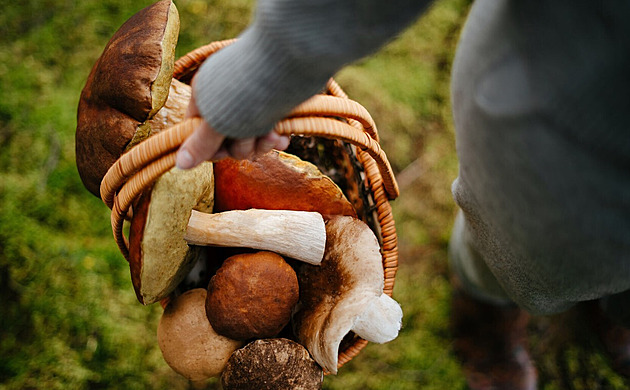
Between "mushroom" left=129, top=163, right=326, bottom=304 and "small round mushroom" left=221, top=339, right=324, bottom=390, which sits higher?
"mushroom" left=129, top=163, right=326, bottom=304

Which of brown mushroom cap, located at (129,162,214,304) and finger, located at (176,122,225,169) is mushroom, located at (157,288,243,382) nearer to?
brown mushroom cap, located at (129,162,214,304)

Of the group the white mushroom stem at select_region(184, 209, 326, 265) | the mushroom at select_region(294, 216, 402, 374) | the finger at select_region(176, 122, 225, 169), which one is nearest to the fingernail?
the finger at select_region(176, 122, 225, 169)

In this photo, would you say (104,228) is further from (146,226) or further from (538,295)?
(538,295)

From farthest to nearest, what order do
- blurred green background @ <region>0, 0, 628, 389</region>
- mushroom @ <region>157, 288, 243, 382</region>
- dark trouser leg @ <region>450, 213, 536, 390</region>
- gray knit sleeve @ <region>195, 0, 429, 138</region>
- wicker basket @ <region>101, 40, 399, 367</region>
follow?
dark trouser leg @ <region>450, 213, 536, 390</region>
blurred green background @ <region>0, 0, 628, 389</region>
mushroom @ <region>157, 288, 243, 382</region>
wicker basket @ <region>101, 40, 399, 367</region>
gray knit sleeve @ <region>195, 0, 429, 138</region>

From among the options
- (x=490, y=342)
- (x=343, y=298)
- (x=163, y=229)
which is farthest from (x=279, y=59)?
(x=490, y=342)

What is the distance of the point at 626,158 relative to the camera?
60cm

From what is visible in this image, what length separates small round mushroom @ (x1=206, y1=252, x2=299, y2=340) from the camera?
1.01m

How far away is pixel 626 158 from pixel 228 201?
0.85 m

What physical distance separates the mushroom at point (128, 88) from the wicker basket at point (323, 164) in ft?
0.38

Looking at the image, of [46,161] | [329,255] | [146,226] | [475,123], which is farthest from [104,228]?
[475,123]

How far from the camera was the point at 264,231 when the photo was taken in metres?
1.06

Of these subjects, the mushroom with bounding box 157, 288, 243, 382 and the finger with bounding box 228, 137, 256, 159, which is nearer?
the finger with bounding box 228, 137, 256, 159

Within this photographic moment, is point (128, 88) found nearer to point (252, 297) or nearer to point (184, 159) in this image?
point (184, 159)

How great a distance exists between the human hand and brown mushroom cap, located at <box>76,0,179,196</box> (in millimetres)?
317
